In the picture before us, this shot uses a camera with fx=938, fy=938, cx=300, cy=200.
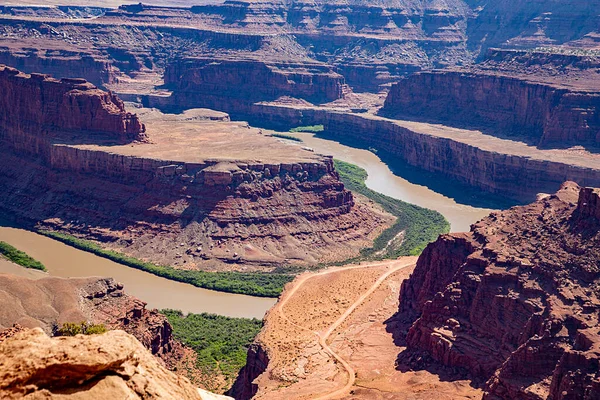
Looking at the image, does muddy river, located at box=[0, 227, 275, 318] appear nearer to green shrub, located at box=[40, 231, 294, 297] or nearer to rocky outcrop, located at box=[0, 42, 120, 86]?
green shrub, located at box=[40, 231, 294, 297]

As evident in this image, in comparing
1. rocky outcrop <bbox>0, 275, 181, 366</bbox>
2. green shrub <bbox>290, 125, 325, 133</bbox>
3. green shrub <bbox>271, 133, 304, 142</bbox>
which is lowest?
green shrub <bbox>290, 125, 325, 133</bbox>

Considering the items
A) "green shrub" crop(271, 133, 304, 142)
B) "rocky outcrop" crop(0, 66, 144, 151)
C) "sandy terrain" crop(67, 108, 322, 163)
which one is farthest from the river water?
"green shrub" crop(271, 133, 304, 142)

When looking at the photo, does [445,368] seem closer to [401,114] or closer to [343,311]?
[343,311]

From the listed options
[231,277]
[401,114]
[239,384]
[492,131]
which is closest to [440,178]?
[492,131]

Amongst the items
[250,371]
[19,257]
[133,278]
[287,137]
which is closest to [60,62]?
[287,137]

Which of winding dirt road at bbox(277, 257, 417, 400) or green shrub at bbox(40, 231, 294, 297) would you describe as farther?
green shrub at bbox(40, 231, 294, 297)

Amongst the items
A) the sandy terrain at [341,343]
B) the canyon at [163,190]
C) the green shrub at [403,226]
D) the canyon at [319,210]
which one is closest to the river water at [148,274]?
the canyon at [319,210]
